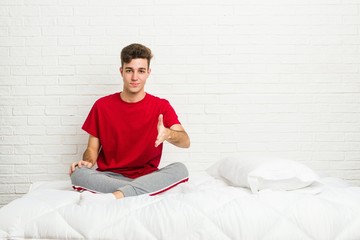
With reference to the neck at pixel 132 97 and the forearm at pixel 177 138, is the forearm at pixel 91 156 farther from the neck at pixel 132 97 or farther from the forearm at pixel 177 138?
the forearm at pixel 177 138

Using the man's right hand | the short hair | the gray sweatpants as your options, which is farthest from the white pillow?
the short hair

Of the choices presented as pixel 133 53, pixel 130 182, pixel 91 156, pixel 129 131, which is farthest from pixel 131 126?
pixel 130 182

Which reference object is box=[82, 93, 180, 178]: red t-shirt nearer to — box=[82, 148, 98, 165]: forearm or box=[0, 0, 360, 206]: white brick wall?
box=[82, 148, 98, 165]: forearm

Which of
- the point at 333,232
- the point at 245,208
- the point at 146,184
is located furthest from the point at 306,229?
the point at 146,184

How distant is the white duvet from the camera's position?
6.68 feet

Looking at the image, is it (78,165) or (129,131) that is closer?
(78,165)

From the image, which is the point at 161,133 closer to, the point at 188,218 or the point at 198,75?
the point at 188,218

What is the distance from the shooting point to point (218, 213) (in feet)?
6.89

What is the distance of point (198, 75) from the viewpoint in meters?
3.76

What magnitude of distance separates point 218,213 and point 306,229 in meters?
0.37

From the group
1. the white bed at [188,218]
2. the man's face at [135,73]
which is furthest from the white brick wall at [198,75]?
the white bed at [188,218]

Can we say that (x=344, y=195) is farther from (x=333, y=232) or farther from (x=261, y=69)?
(x=261, y=69)

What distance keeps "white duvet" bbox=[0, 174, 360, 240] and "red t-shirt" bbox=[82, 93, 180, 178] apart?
0.90 m

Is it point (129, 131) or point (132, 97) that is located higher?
point (132, 97)
